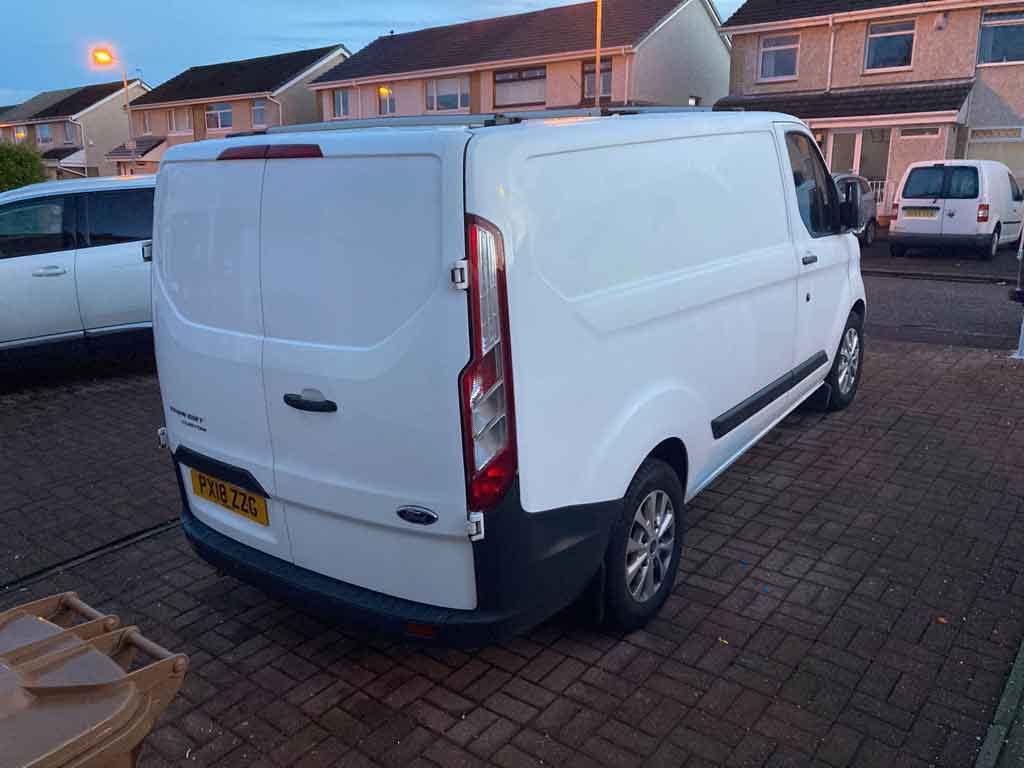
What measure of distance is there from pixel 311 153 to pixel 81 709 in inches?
74.4

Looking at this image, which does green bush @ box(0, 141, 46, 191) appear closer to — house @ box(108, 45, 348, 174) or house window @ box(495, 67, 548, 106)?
house window @ box(495, 67, 548, 106)

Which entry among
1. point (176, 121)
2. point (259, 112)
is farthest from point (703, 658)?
point (176, 121)

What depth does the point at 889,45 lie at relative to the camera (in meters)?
26.2

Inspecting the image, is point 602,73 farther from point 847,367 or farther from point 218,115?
point 847,367

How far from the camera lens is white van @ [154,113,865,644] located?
9.23 ft

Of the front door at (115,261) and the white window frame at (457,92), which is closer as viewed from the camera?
the front door at (115,261)

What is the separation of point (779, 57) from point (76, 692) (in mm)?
30234

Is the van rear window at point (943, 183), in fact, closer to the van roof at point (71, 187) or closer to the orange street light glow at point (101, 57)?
the van roof at point (71, 187)

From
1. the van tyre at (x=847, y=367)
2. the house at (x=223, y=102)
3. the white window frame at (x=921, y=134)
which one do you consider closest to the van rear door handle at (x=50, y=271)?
the van tyre at (x=847, y=367)

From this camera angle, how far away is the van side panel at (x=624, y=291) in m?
2.91

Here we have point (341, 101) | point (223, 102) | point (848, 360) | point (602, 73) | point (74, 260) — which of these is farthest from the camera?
point (223, 102)

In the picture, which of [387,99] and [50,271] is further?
[387,99]

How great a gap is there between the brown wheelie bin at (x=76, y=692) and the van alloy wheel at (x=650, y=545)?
1972mm

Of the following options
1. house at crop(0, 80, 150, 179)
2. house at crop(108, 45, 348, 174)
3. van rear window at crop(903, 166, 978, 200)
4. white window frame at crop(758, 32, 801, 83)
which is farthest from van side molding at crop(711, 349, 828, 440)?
house at crop(0, 80, 150, 179)
